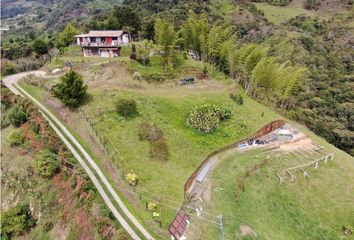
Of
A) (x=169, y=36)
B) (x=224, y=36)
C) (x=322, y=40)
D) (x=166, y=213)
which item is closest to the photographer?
(x=166, y=213)

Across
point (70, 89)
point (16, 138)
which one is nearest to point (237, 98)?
point (70, 89)

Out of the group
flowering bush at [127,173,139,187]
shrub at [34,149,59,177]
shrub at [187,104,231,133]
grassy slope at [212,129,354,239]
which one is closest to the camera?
grassy slope at [212,129,354,239]

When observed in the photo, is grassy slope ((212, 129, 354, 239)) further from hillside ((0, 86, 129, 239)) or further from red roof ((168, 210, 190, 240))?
hillside ((0, 86, 129, 239))

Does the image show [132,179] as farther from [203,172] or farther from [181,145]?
[181,145]

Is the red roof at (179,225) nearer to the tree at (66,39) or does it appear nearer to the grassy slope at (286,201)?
A: the grassy slope at (286,201)

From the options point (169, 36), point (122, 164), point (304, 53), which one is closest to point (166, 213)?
point (122, 164)

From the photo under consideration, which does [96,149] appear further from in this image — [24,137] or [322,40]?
[322,40]

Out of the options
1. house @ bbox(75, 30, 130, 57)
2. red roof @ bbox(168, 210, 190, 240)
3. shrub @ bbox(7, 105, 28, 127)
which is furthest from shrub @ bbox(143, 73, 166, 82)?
red roof @ bbox(168, 210, 190, 240)
